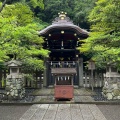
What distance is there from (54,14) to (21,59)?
2135 centimetres

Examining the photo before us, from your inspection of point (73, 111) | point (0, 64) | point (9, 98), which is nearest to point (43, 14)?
point (0, 64)

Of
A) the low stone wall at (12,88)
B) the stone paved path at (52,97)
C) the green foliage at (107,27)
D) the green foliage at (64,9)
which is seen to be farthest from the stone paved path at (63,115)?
the green foliage at (64,9)

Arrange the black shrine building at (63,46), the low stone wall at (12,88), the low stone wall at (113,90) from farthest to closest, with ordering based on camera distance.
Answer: the black shrine building at (63,46)
the low stone wall at (12,88)
the low stone wall at (113,90)

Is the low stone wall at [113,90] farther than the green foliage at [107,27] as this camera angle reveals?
Yes

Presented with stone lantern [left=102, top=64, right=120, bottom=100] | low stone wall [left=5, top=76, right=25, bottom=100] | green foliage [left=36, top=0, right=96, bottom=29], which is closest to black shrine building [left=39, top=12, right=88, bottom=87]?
stone lantern [left=102, top=64, right=120, bottom=100]

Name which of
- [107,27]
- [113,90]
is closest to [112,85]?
[113,90]

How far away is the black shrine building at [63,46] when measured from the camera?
1582cm

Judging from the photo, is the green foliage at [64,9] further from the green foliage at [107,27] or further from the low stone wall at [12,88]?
the low stone wall at [12,88]

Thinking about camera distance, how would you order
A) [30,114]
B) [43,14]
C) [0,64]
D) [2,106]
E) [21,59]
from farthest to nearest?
[43,14] → [0,64] → [21,59] → [2,106] → [30,114]

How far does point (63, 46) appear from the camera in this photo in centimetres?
1817

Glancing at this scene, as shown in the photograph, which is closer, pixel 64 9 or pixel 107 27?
pixel 107 27

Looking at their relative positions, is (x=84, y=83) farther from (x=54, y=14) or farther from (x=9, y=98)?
(x=54, y=14)

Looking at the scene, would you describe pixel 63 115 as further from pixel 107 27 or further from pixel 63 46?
pixel 63 46

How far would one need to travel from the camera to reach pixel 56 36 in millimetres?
17188
